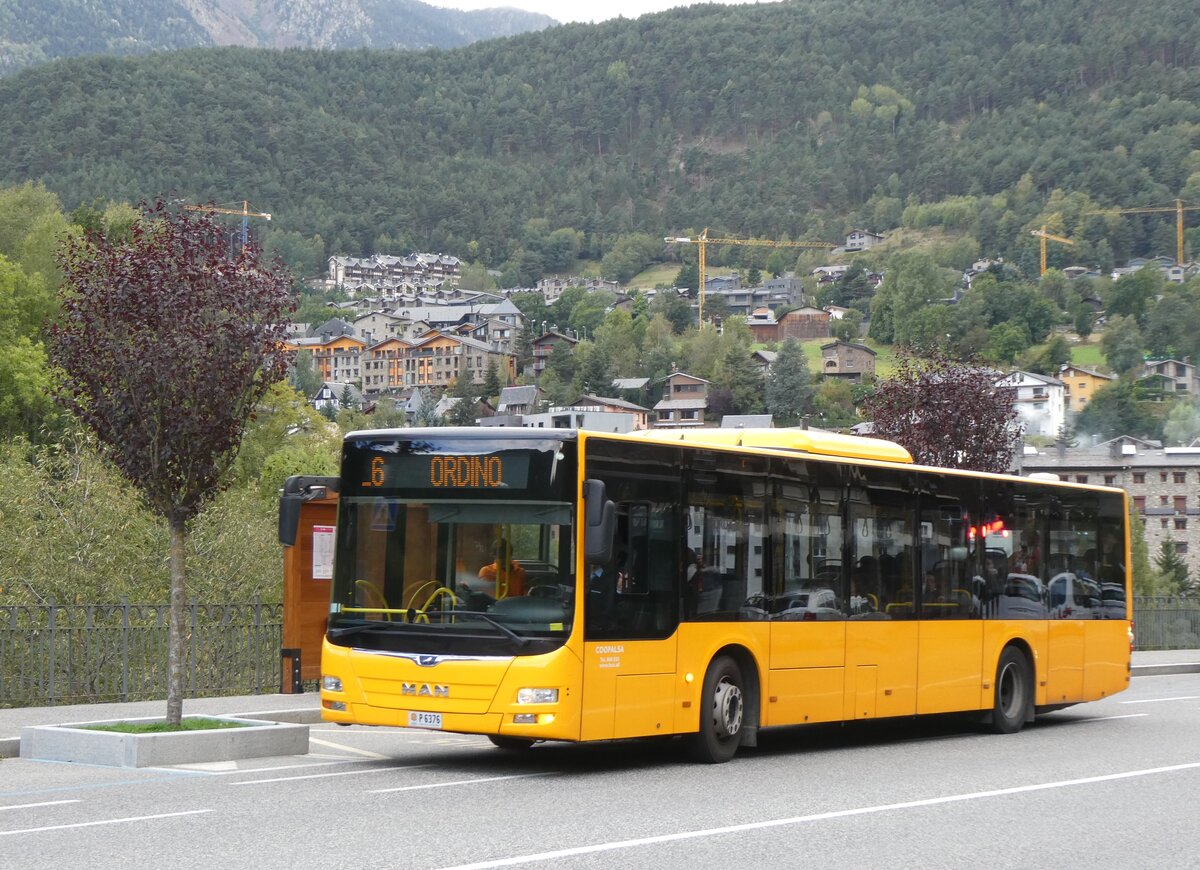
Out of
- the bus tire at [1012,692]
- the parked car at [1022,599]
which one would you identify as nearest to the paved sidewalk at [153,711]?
the bus tire at [1012,692]

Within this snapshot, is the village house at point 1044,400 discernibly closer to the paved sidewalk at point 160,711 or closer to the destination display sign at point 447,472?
the paved sidewalk at point 160,711

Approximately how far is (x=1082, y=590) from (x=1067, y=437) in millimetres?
136757

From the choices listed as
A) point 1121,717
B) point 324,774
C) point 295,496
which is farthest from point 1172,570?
point 324,774

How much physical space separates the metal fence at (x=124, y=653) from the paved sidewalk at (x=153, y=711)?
0.47 metres

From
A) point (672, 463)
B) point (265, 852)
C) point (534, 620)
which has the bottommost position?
point (265, 852)

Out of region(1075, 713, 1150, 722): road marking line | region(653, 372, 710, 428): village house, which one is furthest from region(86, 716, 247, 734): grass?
region(653, 372, 710, 428): village house

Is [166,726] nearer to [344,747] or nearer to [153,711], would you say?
[344,747]

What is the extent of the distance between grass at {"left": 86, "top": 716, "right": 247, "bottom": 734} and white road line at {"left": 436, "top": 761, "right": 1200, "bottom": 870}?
5833 mm

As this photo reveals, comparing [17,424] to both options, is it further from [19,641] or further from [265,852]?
[265,852]

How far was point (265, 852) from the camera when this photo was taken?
380 inches

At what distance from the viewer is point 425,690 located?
13.8 m

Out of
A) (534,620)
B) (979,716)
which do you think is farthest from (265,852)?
(979,716)

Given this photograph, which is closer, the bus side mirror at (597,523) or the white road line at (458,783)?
the white road line at (458,783)

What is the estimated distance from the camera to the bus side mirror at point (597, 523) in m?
13.4
